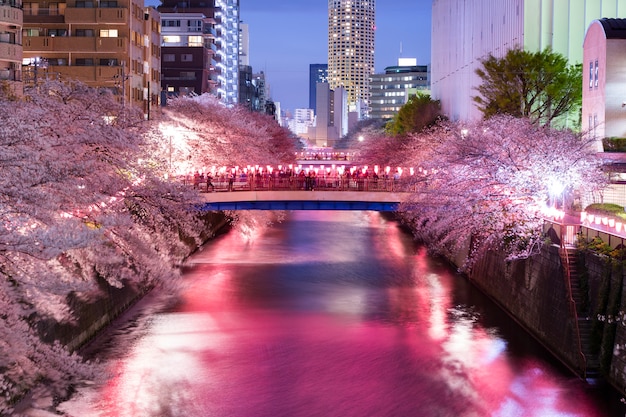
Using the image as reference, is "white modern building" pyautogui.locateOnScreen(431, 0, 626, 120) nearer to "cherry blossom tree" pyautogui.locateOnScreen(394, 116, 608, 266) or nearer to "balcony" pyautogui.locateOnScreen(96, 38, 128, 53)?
"cherry blossom tree" pyautogui.locateOnScreen(394, 116, 608, 266)

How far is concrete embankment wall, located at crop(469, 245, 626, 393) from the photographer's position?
958 inches

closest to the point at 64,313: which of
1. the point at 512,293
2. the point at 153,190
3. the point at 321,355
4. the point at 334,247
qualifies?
the point at 153,190

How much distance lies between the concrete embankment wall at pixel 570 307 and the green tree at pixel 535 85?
24127 millimetres

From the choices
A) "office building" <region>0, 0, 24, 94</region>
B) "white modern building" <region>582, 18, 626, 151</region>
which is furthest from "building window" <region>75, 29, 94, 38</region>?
"white modern building" <region>582, 18, 626, 151</region>

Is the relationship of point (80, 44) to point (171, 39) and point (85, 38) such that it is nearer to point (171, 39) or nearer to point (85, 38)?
point (85, 38)

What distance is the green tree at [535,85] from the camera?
55.3 meters

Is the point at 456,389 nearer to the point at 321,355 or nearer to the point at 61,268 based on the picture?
the point at 321,355

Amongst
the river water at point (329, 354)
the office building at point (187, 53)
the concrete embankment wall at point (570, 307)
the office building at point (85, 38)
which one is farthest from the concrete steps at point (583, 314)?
the office building at point (187, 53)

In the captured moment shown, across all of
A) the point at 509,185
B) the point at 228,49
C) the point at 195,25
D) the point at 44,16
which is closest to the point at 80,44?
the point at 44,16

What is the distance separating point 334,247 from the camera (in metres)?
53.8

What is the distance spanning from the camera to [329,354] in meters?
28.4

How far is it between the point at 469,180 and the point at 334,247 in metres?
19.9

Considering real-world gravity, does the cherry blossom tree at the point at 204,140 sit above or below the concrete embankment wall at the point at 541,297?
above

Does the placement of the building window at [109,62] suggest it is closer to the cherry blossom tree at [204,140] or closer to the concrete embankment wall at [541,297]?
the cherry blossom tree at [204,140]
